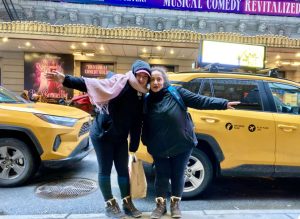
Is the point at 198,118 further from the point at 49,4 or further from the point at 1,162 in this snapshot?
the point at 49,4

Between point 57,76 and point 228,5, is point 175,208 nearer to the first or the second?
point 57,76

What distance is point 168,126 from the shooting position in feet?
11.3

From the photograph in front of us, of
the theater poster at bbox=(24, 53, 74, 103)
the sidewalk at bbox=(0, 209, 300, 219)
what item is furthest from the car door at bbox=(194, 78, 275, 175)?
the theater poster at bbox=(24, 53, 74, 103)

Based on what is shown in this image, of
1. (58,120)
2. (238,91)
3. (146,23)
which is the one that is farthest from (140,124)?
(146,23)

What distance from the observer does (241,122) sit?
4.43 m

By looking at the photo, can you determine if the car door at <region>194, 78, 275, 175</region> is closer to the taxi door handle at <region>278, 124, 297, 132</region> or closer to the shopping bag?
the taxi door handle at <region>278, 124, 297, 132</region>

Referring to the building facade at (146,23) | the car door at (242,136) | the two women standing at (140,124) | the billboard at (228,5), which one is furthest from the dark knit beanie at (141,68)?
the billboard at (228,5)

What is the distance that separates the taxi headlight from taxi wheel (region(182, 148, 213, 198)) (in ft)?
6.64

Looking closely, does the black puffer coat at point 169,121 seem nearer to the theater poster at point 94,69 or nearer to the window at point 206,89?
the window at point 206,89

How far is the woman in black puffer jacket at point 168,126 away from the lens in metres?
3.43

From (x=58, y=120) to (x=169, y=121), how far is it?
7.71ft

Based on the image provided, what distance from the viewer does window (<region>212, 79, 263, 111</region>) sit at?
182 inches

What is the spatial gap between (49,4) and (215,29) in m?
7.48

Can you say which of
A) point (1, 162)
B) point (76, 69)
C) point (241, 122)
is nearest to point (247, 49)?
point (241, 122)
